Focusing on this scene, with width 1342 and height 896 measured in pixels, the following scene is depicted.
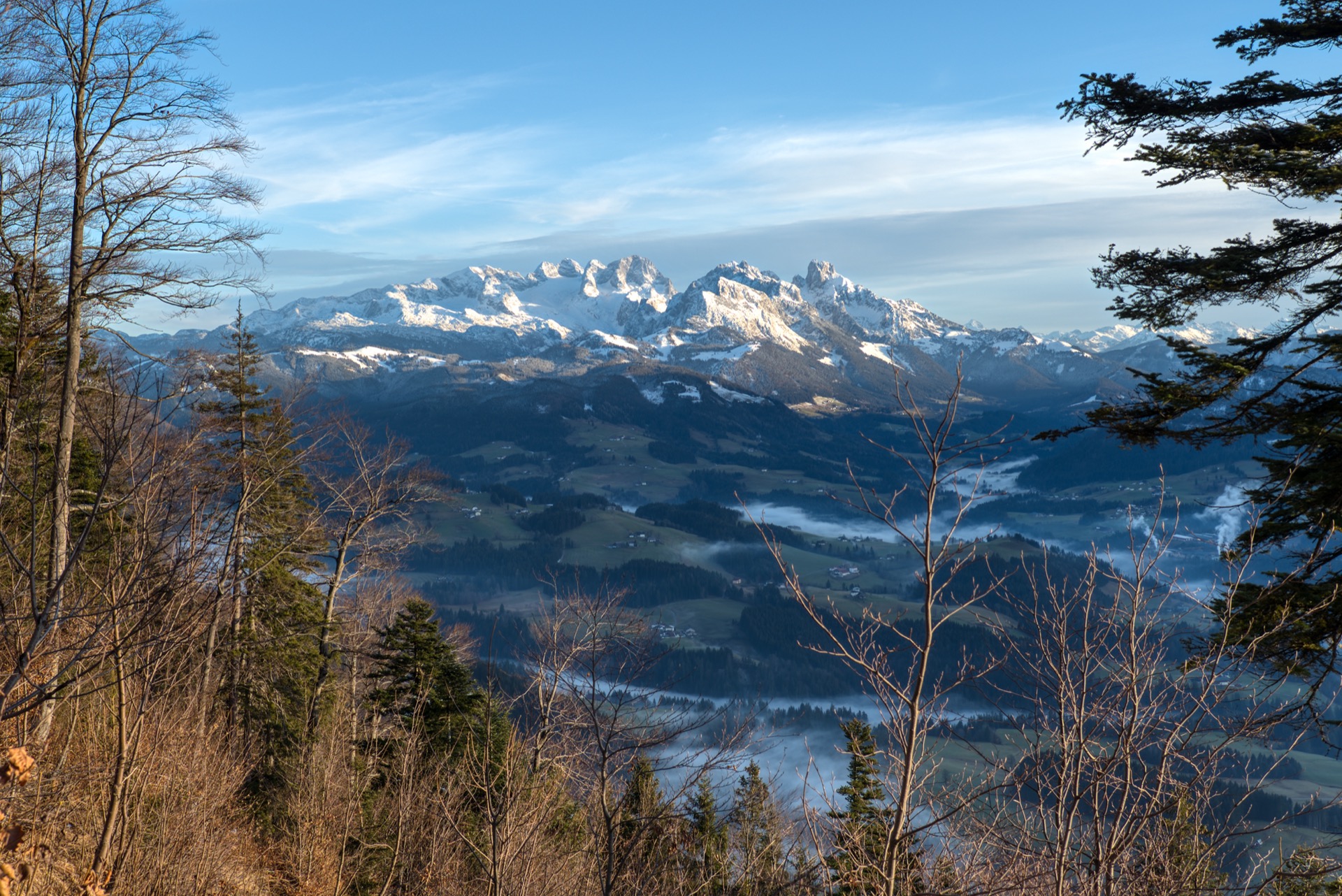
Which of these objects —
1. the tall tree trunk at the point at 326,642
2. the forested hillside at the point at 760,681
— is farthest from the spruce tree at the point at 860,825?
the tall tree trunk at the point at 326,642

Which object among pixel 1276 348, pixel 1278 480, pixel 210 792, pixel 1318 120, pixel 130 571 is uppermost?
pixel 1318 120

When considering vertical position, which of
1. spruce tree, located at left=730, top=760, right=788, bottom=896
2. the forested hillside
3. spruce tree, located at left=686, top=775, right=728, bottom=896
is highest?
the forested hillside

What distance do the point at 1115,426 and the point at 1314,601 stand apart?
269 centimetres

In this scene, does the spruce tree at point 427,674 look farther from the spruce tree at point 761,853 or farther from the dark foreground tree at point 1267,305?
the dark foreground tree at point 1267,305

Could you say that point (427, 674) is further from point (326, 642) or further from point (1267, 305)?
point (1267, 305)

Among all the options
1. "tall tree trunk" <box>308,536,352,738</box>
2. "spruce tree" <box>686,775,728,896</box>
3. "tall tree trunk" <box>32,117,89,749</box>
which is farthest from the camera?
"tall tree trunk" <box>308,536,352,738</box>

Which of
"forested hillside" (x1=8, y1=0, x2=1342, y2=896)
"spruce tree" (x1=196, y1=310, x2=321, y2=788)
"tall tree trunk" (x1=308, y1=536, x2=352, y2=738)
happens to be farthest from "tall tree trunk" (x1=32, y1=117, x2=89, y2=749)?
"tall tree trunk" (x1=308, y1=536, x2=352, y2=738)

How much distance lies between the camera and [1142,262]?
10797 mm

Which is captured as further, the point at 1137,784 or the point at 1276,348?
the point at 1276,348

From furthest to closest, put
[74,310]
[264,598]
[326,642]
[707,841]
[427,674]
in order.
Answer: [326,642] → [264,598] → [427,674] → [707,841] → [74,310]

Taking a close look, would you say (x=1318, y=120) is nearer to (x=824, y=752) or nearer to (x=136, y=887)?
(x=136, y=887)

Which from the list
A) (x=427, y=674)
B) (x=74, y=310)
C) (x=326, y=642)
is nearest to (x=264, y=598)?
(x=326, y=642)

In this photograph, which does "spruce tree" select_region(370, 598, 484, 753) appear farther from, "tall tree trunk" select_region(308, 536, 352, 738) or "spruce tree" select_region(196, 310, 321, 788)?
"tall tree trunk" select_region(308, 536, 352, 738)

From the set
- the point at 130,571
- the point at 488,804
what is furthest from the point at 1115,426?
the point at 130,571
